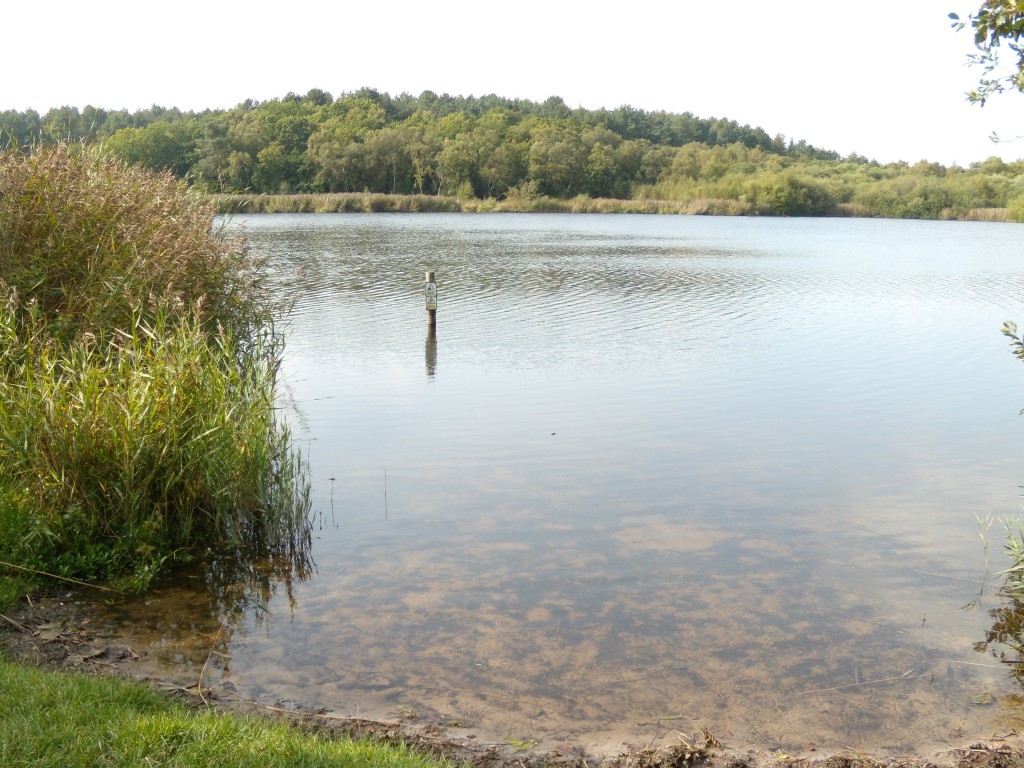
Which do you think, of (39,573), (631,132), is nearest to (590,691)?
(39,573)

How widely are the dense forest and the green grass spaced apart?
208ft

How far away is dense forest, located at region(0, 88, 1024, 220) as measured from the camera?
75.5 m

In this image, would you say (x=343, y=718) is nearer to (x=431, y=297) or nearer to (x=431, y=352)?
(x=431, y=352)

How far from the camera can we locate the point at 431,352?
1495cm

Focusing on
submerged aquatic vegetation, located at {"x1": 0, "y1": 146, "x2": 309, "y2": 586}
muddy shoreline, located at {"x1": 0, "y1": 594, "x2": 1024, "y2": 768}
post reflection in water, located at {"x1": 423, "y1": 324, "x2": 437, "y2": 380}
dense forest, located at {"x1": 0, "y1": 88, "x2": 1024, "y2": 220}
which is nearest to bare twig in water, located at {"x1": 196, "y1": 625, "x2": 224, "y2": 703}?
muddy shoreline, located at {"x1": 0, "y1": 594, "x2": 1024, "y2": 768}

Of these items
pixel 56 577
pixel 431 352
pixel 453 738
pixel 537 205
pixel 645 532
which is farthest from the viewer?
pixel 537 205

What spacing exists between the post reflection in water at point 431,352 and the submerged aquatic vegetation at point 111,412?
5103 millimetres

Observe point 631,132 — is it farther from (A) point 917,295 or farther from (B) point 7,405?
(B) point 7,405

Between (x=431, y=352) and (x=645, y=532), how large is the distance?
8372 millimetres

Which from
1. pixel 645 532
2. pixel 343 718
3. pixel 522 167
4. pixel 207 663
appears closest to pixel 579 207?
pixel 522 167

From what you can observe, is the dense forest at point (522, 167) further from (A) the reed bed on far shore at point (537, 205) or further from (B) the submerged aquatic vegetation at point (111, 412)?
(B) the submerged aquatic vegetation at point (111, 412)

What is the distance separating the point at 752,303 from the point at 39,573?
18462 millimetres

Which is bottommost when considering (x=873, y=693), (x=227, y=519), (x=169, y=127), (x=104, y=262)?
(x=873, y=693)

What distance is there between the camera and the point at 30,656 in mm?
4605
